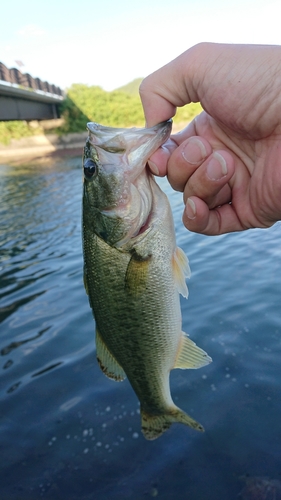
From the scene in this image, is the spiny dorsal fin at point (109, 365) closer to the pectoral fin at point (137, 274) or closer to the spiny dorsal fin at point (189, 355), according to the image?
the spiny dorsal fin at point (189, 355)

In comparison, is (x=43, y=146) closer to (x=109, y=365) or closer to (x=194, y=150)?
(x=194, y=150)

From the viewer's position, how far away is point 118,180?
2.71m

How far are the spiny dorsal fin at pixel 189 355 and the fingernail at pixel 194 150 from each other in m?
1.36

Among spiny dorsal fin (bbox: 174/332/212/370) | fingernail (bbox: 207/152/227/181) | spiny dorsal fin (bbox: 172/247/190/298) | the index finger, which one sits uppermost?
the index finger

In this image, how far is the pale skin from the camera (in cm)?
294

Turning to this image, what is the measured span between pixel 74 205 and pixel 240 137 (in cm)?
1576

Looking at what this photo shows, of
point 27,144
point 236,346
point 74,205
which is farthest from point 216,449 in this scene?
point 27,144

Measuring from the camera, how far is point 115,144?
2629 millimetres

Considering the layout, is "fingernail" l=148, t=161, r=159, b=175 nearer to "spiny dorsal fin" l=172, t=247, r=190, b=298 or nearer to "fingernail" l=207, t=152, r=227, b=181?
"fingernail" l=207, t=152, r=227, b=181

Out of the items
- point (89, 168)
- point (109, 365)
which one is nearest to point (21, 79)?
point (89, 168)

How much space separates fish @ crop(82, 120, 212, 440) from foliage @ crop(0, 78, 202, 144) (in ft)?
157

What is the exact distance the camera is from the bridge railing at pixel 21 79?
25266 mm

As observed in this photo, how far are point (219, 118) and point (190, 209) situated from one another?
772 millimetres

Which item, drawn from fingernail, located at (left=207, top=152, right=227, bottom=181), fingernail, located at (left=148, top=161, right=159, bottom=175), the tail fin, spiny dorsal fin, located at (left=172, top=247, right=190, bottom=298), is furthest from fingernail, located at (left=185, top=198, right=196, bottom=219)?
the tail fin
